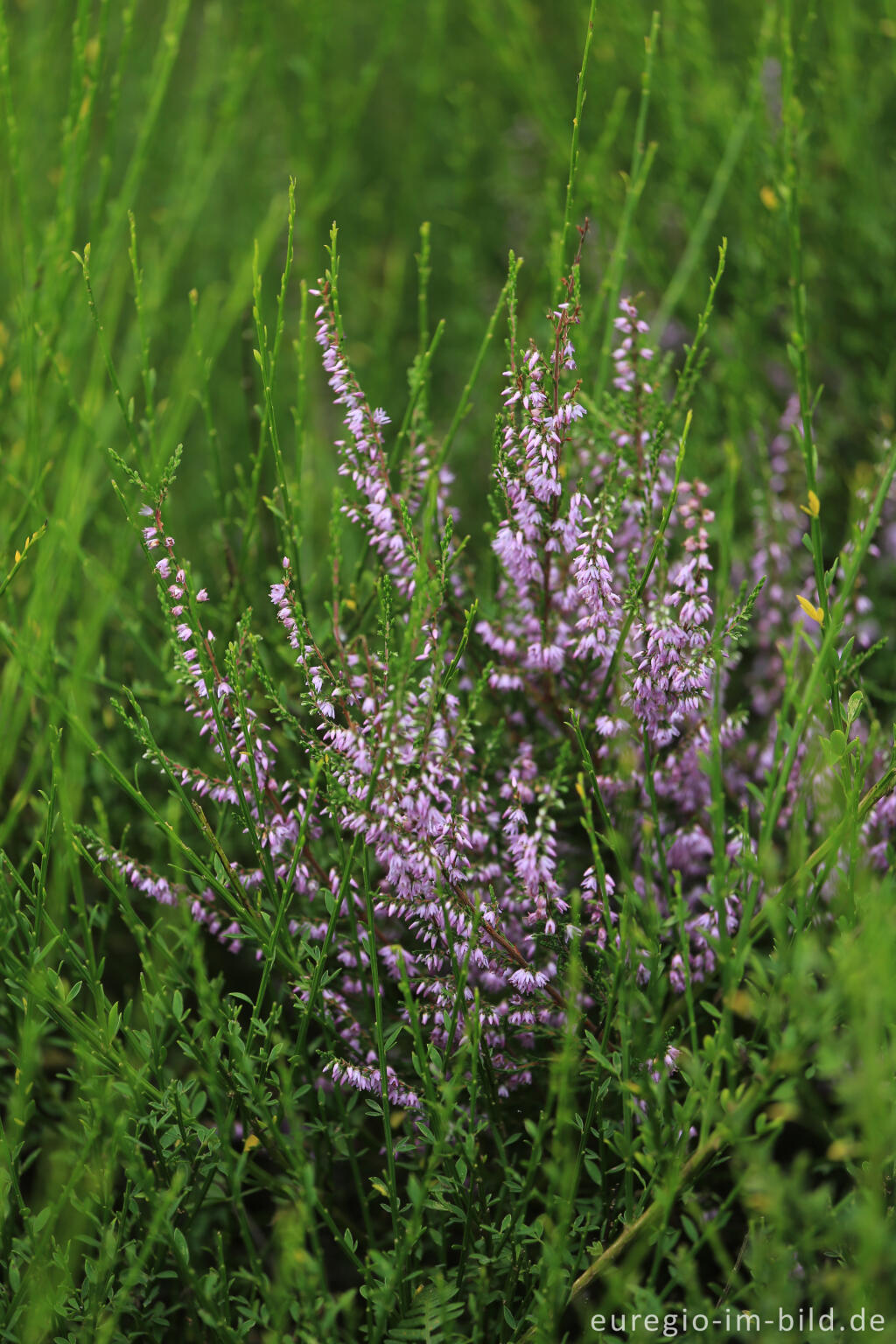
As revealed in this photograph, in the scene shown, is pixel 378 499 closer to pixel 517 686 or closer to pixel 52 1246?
pixel 517 686

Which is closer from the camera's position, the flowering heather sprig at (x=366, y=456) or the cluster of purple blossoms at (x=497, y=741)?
the cluster of purple blossoms at (x=497, y=741)

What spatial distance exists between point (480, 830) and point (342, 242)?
266 centimetres

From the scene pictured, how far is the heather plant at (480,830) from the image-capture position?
1144 mm

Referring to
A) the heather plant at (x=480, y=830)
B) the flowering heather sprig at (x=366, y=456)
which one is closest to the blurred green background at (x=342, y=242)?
the heather plant at (x=480, y=830)

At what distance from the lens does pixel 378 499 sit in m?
1.46

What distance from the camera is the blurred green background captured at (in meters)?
1.79

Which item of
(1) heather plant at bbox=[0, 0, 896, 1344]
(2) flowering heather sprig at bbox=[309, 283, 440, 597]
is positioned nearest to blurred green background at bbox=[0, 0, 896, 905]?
(1) heather plant at bbox=[0, 0, 896, 1344]

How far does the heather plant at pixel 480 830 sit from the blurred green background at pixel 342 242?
0.03 m

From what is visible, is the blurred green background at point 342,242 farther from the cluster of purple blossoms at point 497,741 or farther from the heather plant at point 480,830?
the cluster of purple blossoms at point 497,741

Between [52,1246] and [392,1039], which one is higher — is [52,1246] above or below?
below

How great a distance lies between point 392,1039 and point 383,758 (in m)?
0.39

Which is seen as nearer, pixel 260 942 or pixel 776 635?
pixel 260 942

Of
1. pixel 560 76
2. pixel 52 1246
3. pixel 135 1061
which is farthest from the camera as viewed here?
pixel 560 76

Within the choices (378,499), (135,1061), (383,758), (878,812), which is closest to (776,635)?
(878,812)
